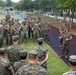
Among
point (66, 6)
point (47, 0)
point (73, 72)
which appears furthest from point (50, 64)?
point (47, 0)

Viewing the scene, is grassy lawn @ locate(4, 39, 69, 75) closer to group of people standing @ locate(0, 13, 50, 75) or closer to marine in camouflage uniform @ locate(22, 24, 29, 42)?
group of people standing @ locate(0, 13, 50, 75)

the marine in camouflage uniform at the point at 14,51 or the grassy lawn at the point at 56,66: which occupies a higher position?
the marine in camouflage uniform at the point at 14,51

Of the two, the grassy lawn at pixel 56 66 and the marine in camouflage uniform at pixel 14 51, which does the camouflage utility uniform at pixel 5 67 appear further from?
the grassy lawn at pixel 56 66

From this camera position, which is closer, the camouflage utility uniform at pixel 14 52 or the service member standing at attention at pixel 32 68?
the service member standing at attention at pixel 32 68

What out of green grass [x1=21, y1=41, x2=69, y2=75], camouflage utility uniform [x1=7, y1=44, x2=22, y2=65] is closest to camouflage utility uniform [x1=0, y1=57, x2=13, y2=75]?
camouflage utility uniform [x1=7, y1=44, x2=22, y2=65]

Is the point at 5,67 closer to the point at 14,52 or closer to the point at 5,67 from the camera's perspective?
the point at 5,67

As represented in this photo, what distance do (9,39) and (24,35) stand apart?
1.47 m

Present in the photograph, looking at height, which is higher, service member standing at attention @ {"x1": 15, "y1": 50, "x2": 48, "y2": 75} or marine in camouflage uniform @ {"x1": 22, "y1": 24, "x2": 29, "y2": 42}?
service member standing at attention @ {"x1": 15, "y1": 50, "x2": 48, "y2": 75}

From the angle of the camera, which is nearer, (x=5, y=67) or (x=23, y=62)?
(x=23, y=62)

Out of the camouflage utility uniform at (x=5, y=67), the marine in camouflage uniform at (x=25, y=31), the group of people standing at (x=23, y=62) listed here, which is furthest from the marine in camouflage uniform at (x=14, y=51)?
the marine in camouflage uniform at (x=25, y=31)

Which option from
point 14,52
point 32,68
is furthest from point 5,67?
point 14,52

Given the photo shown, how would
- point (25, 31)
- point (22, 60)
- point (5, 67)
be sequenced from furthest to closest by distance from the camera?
point (25, 31)
point (5, 67)
point (22, 60)

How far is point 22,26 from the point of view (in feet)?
62.7

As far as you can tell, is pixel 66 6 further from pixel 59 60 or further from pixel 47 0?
pixel 47 0
